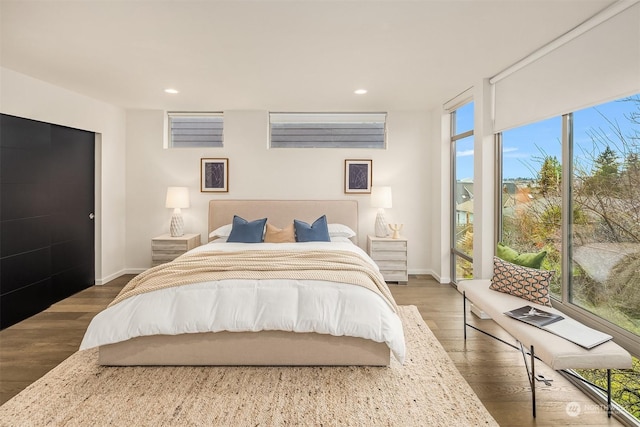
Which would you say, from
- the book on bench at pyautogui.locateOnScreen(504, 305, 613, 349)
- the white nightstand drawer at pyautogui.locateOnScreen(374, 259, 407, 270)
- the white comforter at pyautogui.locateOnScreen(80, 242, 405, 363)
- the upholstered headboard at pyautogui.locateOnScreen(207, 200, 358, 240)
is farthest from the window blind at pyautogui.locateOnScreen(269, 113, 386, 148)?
the book on bench at pyautogui.locateOnScreen(504, 305, 613, 349)

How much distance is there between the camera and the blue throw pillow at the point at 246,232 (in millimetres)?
4406

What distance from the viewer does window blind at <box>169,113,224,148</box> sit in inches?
207

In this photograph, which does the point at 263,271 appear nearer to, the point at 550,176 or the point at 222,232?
the point at 222,232

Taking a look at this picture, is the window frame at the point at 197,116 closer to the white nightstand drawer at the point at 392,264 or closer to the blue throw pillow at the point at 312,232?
the blue throw pillow at the point at 312,232

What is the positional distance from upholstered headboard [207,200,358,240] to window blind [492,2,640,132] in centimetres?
237

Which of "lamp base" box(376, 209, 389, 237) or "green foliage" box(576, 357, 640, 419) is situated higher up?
"lamp base" box(376, 209, 389, 237)

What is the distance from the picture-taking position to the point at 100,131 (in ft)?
15.1

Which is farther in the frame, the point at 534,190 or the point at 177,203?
the point at 177,203

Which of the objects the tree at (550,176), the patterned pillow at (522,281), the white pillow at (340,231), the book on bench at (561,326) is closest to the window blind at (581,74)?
the tree at (550,176)

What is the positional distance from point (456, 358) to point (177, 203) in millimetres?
3921

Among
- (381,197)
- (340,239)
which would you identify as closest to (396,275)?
(340,239)

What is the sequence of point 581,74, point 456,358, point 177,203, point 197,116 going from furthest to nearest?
point 197,116 < point 177,203 < point 456,358 < point 581,74

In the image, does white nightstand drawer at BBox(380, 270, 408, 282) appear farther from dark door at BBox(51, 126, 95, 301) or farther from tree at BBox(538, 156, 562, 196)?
dark door at BBox(51, 126, 95, 301)

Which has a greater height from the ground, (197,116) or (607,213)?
(197,116)
